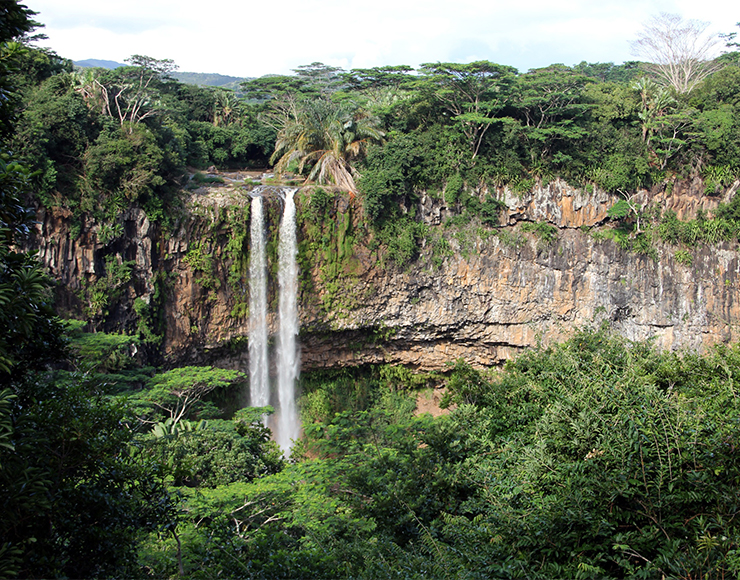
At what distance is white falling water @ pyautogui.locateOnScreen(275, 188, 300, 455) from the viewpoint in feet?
58.6

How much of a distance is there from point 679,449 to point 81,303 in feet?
50.3

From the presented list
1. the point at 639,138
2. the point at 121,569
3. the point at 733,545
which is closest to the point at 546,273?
the point at 639,138

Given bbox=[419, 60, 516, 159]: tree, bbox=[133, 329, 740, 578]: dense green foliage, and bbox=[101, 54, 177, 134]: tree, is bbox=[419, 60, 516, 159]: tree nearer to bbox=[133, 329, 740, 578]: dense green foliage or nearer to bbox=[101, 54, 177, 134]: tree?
bbox=[101, 54, 177, 134]: tree

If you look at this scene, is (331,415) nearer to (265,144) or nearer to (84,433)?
(265,144)

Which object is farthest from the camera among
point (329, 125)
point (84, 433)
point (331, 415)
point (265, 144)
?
point (265, 144)

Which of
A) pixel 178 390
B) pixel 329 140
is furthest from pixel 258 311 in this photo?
pixel 329 140

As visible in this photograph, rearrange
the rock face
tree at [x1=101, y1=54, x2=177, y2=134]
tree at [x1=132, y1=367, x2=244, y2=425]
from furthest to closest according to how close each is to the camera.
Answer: the rock face, tree at [x1=101, y1=54, x2=177, y2=134], tree at [x1=132, y1=367, x2=244, y2=425]

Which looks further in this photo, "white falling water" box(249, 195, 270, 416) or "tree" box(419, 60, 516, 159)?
"tree" box(419, 60, 516, 159)

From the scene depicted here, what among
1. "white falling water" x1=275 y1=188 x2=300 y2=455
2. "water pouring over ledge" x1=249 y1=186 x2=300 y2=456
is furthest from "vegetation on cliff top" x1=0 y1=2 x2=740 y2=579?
"white falling water" x1=275 y1=188 x2=300 y2=455

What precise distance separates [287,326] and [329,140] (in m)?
7.03

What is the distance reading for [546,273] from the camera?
19125mm

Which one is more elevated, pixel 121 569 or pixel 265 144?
pixel 265 144

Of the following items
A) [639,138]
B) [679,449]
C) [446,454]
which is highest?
[639,138]

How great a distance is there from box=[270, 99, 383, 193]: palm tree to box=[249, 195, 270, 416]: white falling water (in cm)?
279
